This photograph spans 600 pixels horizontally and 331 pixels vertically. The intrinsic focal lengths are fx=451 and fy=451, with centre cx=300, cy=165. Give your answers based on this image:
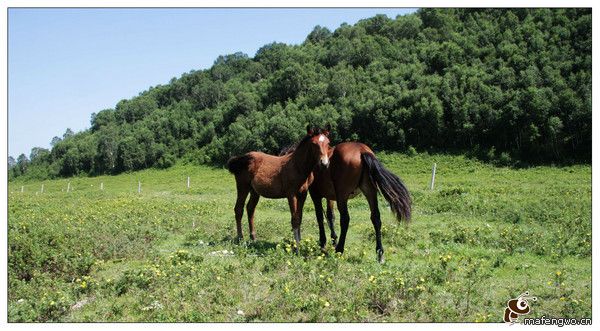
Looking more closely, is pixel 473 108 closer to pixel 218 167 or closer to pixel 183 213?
pixel 218 167

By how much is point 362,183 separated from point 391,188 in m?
0.71

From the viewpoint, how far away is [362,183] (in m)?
9.34

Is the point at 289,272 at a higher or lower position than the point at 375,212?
lower

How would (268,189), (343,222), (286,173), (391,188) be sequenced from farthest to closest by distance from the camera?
(268,189) → (286,173) → (343,222) → (391,188)

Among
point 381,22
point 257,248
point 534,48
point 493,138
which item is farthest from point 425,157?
point 381,22

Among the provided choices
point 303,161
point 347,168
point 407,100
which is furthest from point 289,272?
point 407,100

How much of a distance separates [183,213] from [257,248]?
24.2 feet

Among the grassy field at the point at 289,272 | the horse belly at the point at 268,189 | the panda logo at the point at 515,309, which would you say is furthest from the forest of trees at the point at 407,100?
the panda logo at the point at 515,309

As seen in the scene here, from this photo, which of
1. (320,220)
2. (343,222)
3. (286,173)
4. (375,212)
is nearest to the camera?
(375,212)

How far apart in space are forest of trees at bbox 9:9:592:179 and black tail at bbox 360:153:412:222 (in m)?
45.1

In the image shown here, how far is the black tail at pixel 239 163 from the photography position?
36.9ft

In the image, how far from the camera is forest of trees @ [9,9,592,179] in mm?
Answer: 53000

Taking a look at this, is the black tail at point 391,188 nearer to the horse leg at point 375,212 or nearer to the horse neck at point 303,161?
the horse leg at point 375,212

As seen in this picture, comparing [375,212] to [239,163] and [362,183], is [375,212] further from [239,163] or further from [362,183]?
[239,163]
